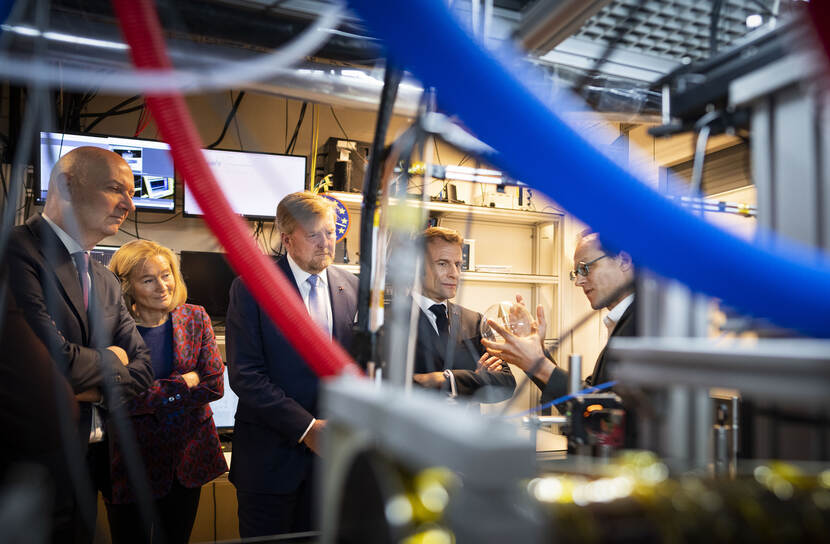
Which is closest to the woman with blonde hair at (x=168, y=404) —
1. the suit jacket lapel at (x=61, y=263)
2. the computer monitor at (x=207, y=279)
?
the suit jacket lapel at (x=61, y=263)

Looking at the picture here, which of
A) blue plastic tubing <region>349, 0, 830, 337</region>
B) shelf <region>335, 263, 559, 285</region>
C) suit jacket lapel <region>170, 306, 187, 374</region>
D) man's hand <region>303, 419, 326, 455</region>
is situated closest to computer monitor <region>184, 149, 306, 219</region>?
shelf <region>335, 263, 559, 285</region>

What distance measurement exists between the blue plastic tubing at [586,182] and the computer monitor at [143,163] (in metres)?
2.45

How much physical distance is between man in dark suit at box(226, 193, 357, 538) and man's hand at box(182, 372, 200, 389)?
0.21 metres

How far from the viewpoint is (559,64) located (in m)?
1.80

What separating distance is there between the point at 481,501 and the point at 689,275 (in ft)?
1.06

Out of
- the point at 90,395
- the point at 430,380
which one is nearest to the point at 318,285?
the point at 430,380

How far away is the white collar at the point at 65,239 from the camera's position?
1489mm

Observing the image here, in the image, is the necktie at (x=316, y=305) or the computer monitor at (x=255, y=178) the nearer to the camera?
the necktie at (x=316, y=305)

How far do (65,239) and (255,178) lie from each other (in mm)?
1486

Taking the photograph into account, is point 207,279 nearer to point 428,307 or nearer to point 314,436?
point 428,307

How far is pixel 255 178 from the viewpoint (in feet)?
9.60

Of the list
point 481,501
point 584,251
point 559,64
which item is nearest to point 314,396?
point 584,251

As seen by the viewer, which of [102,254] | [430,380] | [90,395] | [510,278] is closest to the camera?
[90,395]

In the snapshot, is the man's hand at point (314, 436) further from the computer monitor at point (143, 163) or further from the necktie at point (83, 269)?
the computer monitor at point (143, 163)
